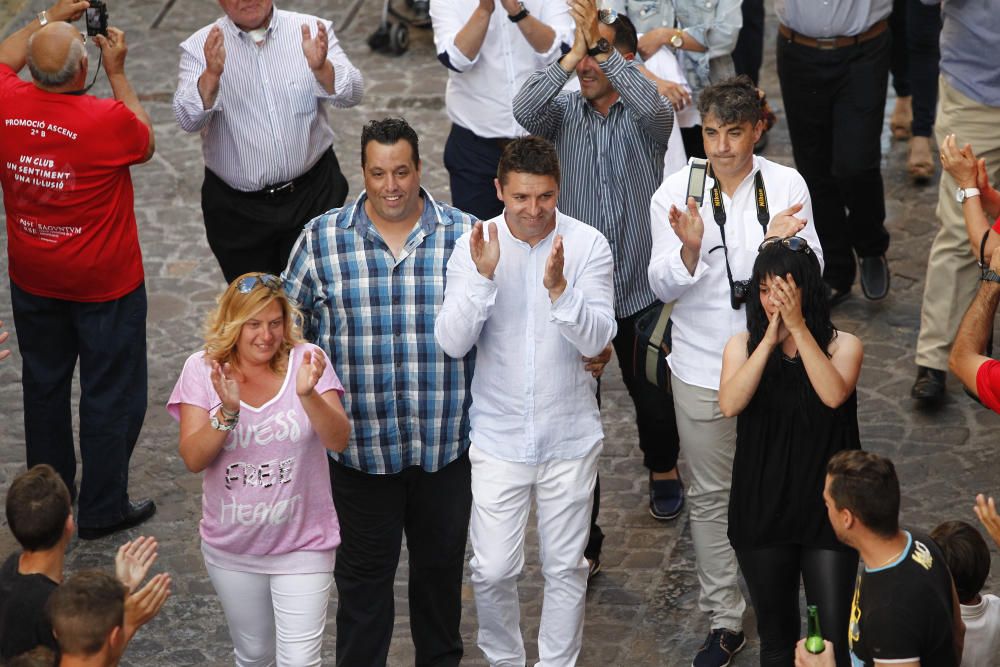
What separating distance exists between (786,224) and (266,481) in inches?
85.6

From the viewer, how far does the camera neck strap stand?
19.7 feet

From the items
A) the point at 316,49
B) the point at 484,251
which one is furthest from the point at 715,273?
the point at 316,49

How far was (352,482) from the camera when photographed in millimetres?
6043

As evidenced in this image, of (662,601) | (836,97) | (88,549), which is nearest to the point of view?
(662,601)

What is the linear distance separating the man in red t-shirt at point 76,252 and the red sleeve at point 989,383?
12.7 feet

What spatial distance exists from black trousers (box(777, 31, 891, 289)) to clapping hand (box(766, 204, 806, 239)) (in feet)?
9.67

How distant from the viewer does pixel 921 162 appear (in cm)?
1045

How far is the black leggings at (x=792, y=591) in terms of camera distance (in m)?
5.54

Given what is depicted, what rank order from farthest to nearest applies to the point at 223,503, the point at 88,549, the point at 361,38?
the point at 361,38 < the point at 88,549 < the point at 223,503

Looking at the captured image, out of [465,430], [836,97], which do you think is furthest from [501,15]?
[465,430]

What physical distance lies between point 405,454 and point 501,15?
281 cm

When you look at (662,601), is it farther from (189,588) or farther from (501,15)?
(501,15)

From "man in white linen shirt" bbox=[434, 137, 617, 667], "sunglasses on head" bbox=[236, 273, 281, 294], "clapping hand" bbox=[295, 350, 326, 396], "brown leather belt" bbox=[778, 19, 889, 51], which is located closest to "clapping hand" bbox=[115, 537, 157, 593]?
"clapping hand" bbox=[295, 350, 326, 396]

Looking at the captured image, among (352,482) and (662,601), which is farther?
(662,601)
